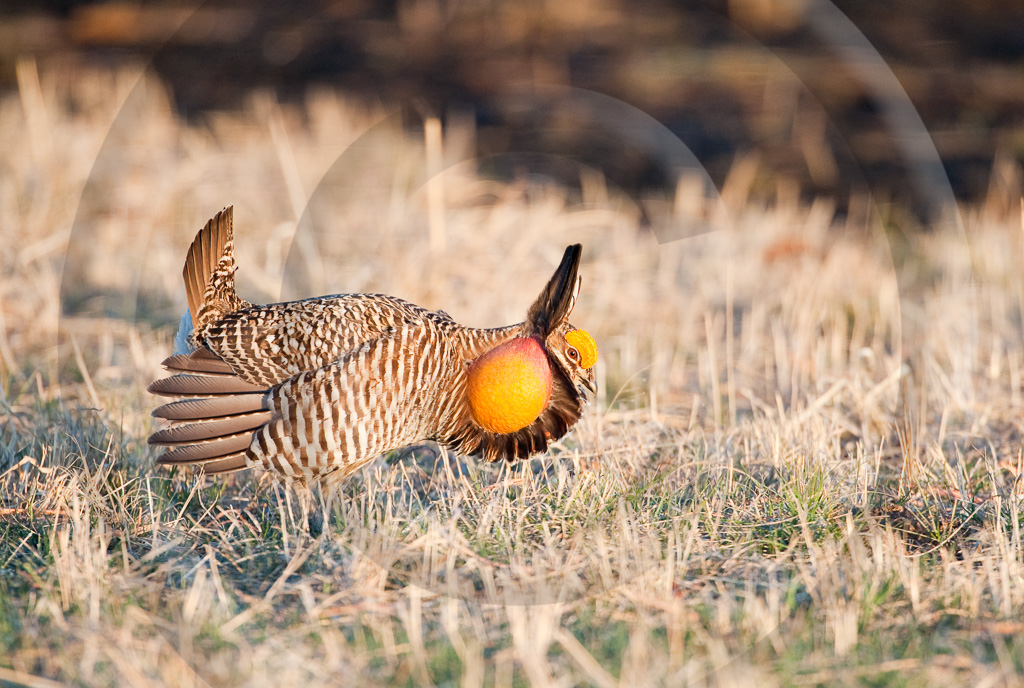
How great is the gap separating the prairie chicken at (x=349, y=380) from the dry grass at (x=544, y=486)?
0.18 meters

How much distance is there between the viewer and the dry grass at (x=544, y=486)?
2549mm

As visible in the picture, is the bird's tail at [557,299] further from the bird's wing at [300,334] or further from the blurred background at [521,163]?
the blurred background at [521,163]

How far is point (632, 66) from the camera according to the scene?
33.0 feet

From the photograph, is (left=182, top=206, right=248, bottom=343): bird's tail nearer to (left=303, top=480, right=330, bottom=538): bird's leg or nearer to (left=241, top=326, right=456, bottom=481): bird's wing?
(left=241, top=326, right=456, bottom=481): bird's wing

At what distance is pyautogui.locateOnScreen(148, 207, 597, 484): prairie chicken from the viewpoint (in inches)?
128

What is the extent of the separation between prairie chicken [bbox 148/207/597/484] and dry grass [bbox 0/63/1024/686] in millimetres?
183

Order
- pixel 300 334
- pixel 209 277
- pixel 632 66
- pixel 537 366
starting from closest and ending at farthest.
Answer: pixel 300 334
pixel 537 366
pixel 209 277
pixel 632 66

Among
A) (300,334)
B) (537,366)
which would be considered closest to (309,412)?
(300,334)

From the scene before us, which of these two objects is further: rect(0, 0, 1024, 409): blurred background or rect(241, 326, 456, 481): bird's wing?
rect(0, 0, 1024, 409): blurred background

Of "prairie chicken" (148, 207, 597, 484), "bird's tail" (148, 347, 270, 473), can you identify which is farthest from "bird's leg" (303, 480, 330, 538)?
"bird's tail" (148, 347, 270, 473)

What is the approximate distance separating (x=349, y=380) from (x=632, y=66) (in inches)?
302

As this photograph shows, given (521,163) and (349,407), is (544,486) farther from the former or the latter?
(521,163)

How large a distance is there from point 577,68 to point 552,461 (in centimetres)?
717

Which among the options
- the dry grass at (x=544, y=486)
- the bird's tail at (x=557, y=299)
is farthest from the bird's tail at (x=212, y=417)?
the bird's tail at (x=557, y=299)
